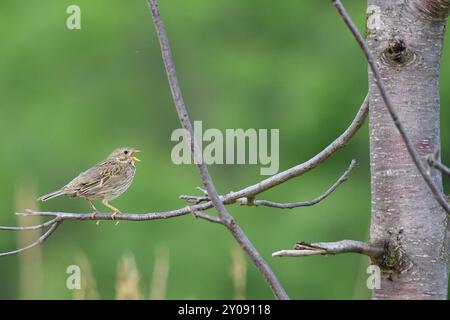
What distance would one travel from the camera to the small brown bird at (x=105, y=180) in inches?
276

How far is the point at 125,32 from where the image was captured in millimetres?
20938

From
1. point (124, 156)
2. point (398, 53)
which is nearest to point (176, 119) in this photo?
point (124, 156)

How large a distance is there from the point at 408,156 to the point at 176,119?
16.5 m

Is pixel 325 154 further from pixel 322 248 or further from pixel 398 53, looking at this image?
pixel 322 248

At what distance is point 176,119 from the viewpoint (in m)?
19.4

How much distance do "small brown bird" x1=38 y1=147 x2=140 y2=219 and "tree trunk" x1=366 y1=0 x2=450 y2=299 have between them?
3.95 m

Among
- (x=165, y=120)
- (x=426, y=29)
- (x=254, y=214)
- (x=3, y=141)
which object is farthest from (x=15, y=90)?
(x=426, y=29)

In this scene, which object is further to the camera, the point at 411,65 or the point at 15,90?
the point at 15,90

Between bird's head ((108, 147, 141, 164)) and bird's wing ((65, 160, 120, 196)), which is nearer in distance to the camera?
bird's wing ((65, 160, 120, 196))

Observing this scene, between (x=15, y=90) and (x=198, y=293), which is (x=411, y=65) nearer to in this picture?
(x=198, y=293)

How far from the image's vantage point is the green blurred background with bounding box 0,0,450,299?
1678cm

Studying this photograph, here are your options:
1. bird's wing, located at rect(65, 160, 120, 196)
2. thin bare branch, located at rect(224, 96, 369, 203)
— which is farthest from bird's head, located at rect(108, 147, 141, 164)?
thin bare branch, located at rect(224, 96, 369, 203)

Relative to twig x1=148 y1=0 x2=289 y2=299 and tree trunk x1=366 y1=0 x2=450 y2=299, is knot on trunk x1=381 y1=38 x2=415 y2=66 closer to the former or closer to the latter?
tree trunk x1=366 y1=0 x2=450 y2=299

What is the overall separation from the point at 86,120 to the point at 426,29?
16943 mm
